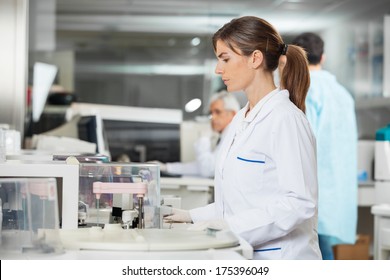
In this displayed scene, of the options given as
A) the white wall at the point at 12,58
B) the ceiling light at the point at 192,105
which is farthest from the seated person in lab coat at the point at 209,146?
the ceiling light at the point at 192,105

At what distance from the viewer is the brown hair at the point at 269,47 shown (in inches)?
69.1

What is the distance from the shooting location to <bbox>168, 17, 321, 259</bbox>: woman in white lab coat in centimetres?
158

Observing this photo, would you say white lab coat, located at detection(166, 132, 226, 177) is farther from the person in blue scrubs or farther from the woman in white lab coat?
the woman in white lab coat

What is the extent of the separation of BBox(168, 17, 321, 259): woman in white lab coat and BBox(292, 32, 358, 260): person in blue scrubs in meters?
1.45

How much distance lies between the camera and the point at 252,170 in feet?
5.53

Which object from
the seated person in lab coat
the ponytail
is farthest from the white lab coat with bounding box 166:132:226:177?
the ponytail

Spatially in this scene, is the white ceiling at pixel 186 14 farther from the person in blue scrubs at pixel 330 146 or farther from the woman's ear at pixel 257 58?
the woman's ear at pixel 257 58

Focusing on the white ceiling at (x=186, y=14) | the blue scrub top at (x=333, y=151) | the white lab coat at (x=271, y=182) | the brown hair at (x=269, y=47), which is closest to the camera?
the white lab coat at (x=271, y=182)

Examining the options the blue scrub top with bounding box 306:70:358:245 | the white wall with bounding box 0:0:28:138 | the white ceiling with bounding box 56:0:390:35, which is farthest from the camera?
the white ceiling with bounding box 56:0:390:35

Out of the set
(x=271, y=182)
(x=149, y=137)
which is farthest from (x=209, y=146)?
(x=271, y=182)

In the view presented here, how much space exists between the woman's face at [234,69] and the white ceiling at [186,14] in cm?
320

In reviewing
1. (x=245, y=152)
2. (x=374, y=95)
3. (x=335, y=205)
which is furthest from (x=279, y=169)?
(x=374, y=95)

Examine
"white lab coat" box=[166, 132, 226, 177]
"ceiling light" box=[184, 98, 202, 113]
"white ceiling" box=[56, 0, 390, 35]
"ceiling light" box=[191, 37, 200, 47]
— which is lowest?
"white lab coat" box=[166, 132, 226, 177]

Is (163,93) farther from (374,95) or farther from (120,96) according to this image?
(374,95)
